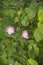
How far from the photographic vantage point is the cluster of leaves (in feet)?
6.26

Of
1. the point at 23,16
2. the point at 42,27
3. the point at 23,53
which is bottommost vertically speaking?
the point at 23,53

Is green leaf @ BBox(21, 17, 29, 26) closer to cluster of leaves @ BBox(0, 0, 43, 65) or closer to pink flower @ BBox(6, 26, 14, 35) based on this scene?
cluster of leaves @ BBox(0, 0, 43, 65)

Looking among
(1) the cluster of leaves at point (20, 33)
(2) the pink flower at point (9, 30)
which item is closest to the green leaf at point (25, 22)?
(1) the cluster of leaves at point (20, 33)

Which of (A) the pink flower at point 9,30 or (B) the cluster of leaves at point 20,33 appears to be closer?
(B) the cluster of leaves at point 20,33

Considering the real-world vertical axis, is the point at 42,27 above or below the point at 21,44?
above

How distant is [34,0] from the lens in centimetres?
235

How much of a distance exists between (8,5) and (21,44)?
540mm

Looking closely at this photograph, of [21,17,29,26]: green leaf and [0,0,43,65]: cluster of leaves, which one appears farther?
[21,17,29,26]: green leaf

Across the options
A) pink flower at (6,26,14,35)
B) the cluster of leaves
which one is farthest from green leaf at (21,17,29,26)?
pink flower at (6,26,14,35)

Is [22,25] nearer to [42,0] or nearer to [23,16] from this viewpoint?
[23,16]

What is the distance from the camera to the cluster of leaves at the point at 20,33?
1.91m

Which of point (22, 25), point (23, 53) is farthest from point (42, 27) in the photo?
point (22, 25)

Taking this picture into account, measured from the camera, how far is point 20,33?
85.2 inches

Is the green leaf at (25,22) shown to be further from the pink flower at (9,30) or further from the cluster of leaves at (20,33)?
the pink flower at (9,30)
